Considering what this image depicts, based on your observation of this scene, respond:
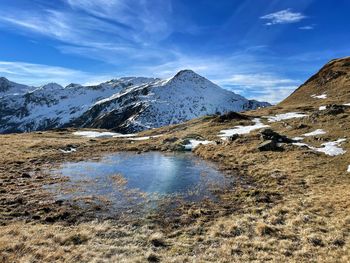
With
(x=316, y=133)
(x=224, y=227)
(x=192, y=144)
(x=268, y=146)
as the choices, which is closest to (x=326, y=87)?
(x=316, y=133)

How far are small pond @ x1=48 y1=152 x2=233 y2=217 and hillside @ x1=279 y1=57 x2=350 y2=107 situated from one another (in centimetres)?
6356

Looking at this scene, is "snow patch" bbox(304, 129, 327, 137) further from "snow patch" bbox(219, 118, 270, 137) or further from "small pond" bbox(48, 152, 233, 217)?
"small pond" bbox(48, 152, 233, 217)

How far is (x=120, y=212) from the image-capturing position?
2566 cm

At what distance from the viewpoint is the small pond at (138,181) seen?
29.8 meters

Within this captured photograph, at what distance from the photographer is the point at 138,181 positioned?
37.4 metres

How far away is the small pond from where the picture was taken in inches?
1175

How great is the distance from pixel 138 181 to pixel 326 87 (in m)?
96.2

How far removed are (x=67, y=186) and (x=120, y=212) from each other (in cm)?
1137

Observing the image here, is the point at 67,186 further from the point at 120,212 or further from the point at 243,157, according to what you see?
the point at 243,157

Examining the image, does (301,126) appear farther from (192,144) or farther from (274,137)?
(192,144)

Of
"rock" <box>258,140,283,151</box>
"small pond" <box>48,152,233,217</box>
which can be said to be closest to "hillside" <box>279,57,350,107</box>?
"rock" <box>258,140,283,151</box>

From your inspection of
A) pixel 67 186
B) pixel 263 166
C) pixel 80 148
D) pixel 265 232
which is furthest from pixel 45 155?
pixel 265 232

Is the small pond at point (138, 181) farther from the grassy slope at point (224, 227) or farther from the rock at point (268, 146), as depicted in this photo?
the rock at point (268, 146)

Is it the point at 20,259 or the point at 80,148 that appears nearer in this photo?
the point at 20,259
